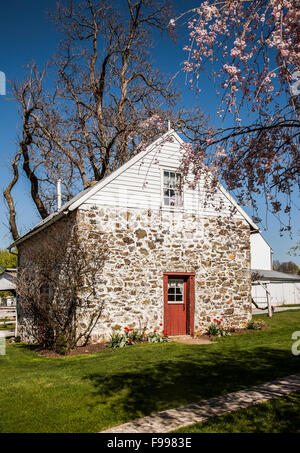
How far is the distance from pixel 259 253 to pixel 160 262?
2797cm

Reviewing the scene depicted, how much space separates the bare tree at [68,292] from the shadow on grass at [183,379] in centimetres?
350

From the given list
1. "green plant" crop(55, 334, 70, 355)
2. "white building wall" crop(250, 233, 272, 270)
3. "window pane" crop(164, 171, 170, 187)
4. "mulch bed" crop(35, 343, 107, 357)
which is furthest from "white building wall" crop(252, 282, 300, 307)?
"green plant" crop(55, 334, 70, 355)

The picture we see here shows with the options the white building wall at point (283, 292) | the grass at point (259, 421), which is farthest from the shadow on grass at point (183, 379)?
the white building wall at point (283, 292)

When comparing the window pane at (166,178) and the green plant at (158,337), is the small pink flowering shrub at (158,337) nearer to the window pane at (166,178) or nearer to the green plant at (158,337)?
the green plant at (158,337)

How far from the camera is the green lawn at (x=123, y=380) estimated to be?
18.0 ft

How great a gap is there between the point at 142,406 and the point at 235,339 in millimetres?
7179

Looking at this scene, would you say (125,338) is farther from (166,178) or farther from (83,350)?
(166,178)

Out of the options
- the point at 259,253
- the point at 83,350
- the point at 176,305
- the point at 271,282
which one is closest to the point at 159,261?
the point at 176,305

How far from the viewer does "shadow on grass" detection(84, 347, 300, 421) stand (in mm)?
5863

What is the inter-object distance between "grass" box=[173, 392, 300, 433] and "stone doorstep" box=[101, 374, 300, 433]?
6.0 inches

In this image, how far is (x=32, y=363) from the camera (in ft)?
34.8

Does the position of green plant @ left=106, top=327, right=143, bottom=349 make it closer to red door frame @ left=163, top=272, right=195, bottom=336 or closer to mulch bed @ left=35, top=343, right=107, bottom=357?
mulch bed @ left=35, top=343, right=107, bottom=357
